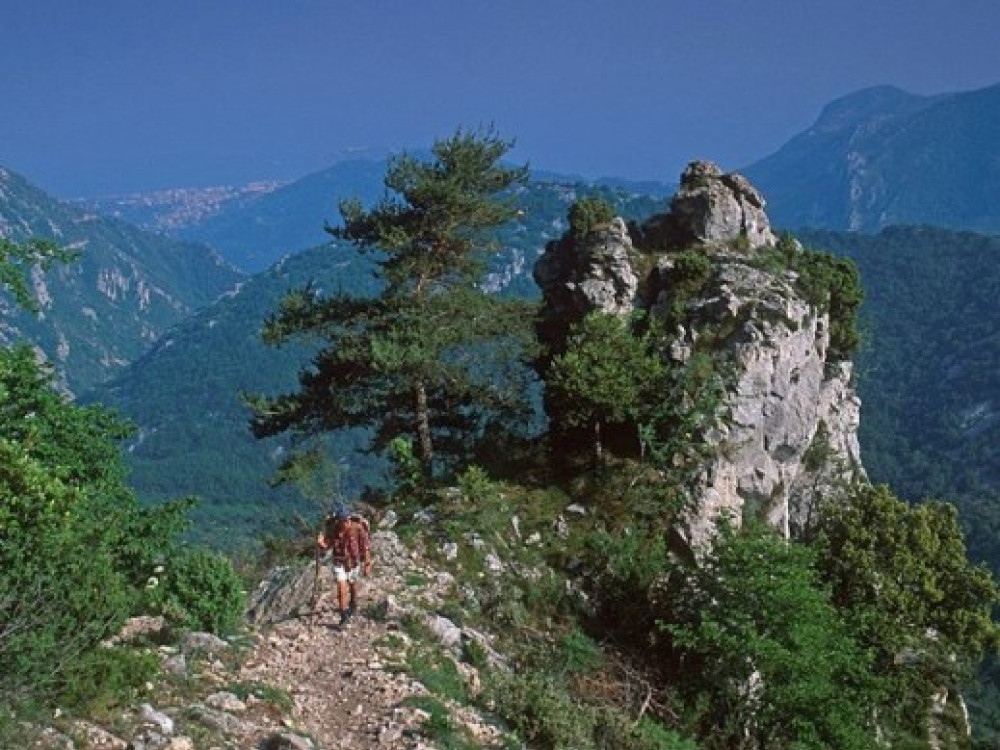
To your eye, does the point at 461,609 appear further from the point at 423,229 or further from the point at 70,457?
the point at 423,229

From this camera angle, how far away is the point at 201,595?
16562 mm

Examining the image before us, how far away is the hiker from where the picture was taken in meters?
18.5

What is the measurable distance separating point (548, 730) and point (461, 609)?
5108mm

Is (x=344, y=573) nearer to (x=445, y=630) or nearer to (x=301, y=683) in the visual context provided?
(x=445, y=630)

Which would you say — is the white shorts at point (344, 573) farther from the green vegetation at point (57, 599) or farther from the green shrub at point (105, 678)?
the green shrub at point (105, 678)

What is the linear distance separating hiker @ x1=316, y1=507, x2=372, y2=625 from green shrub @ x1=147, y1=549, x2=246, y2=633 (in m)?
2.17

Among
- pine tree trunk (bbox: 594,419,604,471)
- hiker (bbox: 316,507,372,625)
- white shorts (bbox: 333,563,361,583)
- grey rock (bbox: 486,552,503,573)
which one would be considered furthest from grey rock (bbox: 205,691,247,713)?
pine tree trunk (bbox: 594,419,604,471)

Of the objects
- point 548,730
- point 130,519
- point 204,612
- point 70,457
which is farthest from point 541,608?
point 70,457

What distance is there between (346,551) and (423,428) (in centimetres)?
1121

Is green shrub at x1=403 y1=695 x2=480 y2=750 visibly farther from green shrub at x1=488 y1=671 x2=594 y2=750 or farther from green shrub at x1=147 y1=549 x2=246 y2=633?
green shrub at x1=147 y1=549 x2=246 y2=633

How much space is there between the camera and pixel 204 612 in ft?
54.2

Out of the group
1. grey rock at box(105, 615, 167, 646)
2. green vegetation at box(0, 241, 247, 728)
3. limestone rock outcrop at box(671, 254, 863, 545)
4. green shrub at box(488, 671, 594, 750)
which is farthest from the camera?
limestone rock outcrop at box(671, 254, 863, 545)

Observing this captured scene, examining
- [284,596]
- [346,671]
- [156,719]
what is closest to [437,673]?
[346,671]

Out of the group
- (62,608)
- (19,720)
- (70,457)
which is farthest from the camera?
(70,457)
